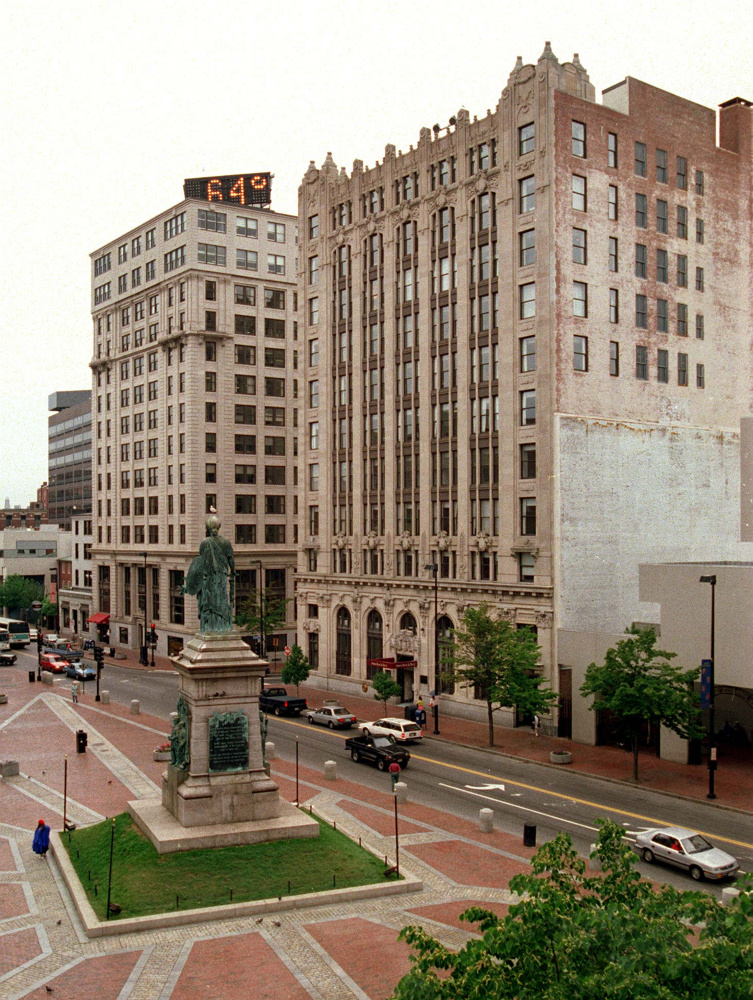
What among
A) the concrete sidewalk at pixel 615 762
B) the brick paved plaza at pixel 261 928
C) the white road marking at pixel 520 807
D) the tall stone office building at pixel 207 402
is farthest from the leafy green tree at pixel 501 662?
the tall stone office building at pixel 207 402

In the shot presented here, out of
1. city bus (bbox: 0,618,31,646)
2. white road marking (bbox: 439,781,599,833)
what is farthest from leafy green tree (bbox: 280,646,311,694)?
city bus (bbox: 0,618,31,646)

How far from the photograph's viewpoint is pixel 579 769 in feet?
144

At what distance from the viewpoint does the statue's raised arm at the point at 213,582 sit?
102 feet

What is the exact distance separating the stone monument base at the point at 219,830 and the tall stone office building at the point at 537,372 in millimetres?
24078

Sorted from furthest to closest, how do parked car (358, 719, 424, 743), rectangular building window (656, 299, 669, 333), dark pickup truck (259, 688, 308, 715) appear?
1. rectangular building window (656, 299, 669, 333)
2. dark pickup truck (259, 688, 308, 715)
3. parked car (358, 719, 424, 743)

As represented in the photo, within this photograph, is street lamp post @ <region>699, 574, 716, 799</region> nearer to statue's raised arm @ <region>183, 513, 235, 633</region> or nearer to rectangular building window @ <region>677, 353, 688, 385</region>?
statue's raised arm @ <region>183, 513, 235, 633</region>

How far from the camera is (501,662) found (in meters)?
48.5

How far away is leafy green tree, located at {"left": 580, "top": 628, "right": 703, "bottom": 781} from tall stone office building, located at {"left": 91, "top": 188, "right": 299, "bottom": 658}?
4903cm

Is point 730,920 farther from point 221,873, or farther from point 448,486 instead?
point 448,486

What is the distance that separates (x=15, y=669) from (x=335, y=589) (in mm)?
33027

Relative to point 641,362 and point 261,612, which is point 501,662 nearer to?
point 641,362

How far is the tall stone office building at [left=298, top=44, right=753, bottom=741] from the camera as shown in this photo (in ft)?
178

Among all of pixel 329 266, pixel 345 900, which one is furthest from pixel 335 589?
pixel 345 900

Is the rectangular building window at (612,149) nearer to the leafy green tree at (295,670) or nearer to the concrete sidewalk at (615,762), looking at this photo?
the concrete sidewalk at (615,762)
